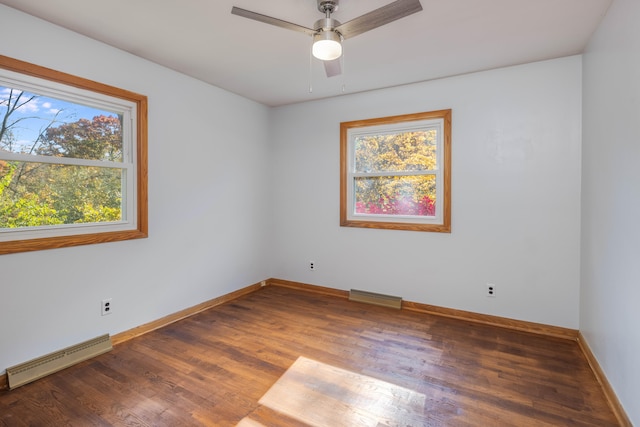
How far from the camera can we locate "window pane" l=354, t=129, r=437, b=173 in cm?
349

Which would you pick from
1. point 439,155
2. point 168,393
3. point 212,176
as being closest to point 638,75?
point 439,155

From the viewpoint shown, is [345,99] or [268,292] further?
[268,292]

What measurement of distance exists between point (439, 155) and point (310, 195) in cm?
173

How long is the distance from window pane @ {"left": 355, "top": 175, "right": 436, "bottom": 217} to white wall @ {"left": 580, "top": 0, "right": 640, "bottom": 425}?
1363 millimetres

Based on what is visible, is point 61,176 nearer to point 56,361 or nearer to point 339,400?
point 56,361

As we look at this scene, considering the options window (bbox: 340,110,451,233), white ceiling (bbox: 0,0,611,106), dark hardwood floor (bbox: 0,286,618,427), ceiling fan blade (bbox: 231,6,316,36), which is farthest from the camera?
window (bbox: 340,110,451,233)

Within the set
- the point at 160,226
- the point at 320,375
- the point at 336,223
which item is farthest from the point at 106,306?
the point at 336,223

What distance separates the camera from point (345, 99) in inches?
155

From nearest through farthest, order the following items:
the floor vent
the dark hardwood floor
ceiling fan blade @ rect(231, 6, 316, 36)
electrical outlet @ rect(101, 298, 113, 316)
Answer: ceiling fan blade @ rect(231, 6, 316, 36) < the dark hardwood floor < electrical outlet @ rect(101, 298, 113, 316) < the floor vent

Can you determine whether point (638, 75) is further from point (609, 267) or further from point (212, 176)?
point (212, 176)

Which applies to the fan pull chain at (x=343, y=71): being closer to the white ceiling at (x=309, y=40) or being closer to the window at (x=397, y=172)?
the white ceiling at (x=309, y=40)

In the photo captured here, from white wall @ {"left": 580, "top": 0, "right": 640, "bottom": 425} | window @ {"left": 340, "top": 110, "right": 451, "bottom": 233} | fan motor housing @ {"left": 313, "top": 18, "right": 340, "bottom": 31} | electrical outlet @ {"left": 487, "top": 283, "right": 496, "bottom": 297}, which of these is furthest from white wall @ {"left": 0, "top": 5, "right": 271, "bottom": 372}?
white wall @ {"left": 580, "top": 0, "right": 640, "bottom": 425}

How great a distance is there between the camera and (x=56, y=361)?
231 centimetres

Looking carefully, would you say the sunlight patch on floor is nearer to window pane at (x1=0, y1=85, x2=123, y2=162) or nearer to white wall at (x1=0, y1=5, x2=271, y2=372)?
white wall at (x1=0, y1=5, x2=271, y2=372)
